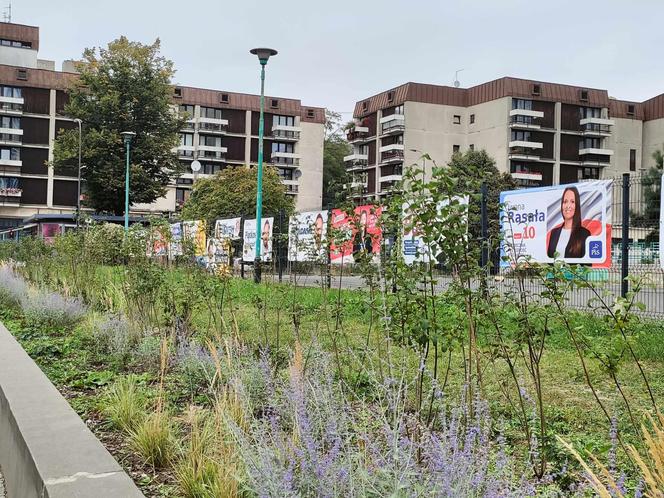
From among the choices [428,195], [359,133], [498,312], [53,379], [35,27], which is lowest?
[53,379]

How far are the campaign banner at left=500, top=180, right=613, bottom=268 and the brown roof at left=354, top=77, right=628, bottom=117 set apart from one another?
227ft

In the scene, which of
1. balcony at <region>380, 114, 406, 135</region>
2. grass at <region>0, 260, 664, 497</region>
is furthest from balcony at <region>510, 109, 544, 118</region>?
grass at <region>0, 260, 664, 497</region>

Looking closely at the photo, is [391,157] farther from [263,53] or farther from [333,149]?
[263,53]

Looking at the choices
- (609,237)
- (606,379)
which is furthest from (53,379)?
(609,237)

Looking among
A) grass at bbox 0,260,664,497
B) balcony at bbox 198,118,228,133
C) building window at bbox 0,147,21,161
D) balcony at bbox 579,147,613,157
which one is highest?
balcony at bbox 198,118,228,133

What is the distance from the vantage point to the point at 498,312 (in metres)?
3.95

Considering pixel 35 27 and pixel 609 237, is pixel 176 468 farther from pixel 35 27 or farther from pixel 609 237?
pixel 35 27

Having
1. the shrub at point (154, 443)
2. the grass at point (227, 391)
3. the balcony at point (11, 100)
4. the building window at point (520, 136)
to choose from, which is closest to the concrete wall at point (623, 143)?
the building window at point (520, 136)

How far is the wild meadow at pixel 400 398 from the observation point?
2605mm

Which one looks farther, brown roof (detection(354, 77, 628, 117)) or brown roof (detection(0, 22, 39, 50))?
brown roof (detection(0, 22, 39, 50))

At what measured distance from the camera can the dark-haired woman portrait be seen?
36.8ft

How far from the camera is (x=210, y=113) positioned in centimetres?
8912

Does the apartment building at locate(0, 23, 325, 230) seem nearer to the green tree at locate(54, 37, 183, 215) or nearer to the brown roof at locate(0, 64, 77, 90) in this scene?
the brown roof at locate(0, 64, 77, 90)

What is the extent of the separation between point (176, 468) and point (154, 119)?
47.2 m
